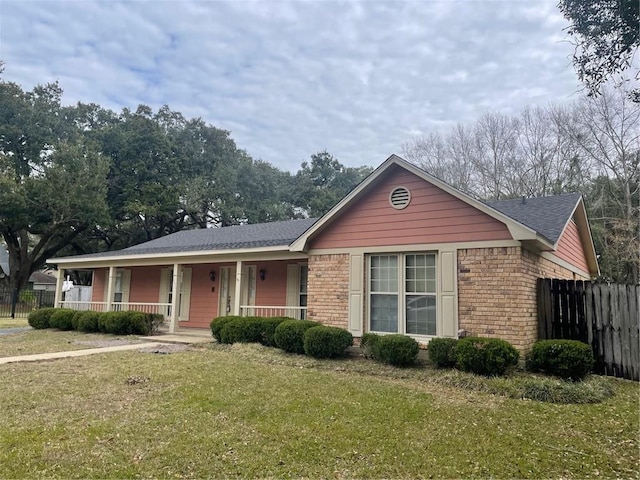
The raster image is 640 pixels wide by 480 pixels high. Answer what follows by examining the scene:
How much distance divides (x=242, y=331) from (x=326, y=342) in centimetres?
285

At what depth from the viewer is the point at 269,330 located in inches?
416

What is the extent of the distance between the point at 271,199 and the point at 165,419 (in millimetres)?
32126

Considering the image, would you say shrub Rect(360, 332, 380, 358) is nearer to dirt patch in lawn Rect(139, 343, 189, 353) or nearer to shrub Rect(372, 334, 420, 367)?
shrub Rect(372, 334, 420, 367)

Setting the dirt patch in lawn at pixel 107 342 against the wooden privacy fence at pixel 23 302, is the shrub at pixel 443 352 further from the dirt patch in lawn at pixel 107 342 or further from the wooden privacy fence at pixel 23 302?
the wooden privacy fence at pixel 23 302

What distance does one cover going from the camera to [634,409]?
19.4 feet

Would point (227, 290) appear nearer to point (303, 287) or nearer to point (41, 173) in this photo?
point (303, 287)

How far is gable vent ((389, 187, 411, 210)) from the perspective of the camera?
31.1ft

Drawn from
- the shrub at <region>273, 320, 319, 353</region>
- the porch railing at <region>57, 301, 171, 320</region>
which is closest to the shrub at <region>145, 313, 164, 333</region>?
the porch railing at <region>57, 301, 171, 320</region>

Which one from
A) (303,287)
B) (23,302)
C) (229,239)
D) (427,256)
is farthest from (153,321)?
(23,302)

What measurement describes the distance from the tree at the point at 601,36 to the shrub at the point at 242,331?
340 inches

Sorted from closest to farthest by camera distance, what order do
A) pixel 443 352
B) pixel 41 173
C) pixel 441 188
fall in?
pixel 443 352
pixel 441 188
pixel 41 173

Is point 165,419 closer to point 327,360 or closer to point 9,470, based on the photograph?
point 9,470

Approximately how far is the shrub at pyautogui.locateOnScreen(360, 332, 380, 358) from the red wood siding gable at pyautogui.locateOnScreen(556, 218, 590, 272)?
5259 millimetres

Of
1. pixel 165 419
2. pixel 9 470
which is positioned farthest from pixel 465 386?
pixel 9 470
